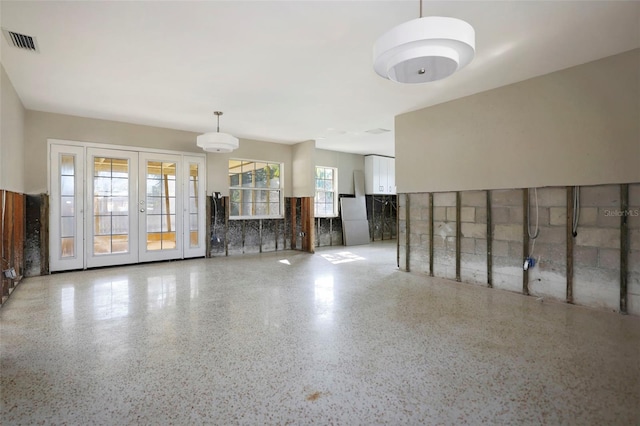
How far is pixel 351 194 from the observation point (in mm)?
9430

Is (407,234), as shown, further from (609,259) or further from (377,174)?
(377,174)

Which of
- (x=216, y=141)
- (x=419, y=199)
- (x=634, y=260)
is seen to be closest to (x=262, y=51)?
(x=216, y=141)

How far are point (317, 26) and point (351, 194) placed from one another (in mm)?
6784

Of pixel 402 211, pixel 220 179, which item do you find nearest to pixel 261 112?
pixel 220 179

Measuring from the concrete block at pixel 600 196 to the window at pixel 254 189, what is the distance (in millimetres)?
5927

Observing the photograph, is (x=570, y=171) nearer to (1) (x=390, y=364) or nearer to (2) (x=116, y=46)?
(1) (x=390, y=364)

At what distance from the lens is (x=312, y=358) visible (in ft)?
7.66

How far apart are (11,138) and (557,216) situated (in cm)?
689

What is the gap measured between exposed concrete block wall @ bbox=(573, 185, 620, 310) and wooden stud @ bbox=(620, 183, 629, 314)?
3 cm

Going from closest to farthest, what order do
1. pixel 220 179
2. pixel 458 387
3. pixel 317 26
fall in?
pixel 458 387
pixel 317 26
pixel 220 179

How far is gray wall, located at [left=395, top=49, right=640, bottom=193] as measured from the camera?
10.7 feet

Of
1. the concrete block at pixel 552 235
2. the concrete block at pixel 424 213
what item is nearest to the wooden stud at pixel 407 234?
the concrete block at pixel 424 213

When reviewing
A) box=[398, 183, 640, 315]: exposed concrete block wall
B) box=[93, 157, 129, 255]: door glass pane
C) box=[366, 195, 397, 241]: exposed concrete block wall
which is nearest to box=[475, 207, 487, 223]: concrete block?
box=[398, 183, 640, 315]: exposed concrete block wall

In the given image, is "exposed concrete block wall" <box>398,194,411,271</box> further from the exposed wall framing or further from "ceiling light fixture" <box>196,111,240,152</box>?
the exposed wall framing
